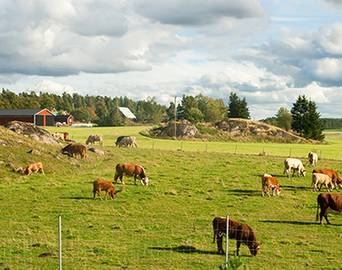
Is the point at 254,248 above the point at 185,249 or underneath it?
above

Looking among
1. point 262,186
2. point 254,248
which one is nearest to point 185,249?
point 254,248

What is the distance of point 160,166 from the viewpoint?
1259 inches

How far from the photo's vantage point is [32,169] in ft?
79.8

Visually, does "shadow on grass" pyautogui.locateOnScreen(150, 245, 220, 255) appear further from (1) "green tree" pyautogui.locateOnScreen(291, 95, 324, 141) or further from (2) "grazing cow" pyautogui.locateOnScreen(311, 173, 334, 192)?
(1) "green tree" pyautogui.locateOnScreen(291, 95, 324, 141)

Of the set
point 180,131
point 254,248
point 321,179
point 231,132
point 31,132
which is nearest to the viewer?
point 254,248

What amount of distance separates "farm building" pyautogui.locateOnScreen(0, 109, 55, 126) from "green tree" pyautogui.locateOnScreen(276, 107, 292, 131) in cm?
7123

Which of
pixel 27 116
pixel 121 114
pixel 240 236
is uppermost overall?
pixel 121 114

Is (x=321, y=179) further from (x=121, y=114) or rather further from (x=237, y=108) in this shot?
(x=121, y=114)

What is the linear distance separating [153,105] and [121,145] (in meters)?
106

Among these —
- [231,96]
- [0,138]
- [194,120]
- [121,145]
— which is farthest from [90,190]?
[231,96]

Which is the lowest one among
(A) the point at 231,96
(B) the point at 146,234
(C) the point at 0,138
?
(B) the point at 146,234

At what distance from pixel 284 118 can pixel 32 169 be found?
80147 millimetres

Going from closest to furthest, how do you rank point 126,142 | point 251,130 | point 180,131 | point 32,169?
point 32,169 < point 126,142 < point 180,131 < point 251,130

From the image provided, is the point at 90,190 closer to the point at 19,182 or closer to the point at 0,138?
the point at 19,182
